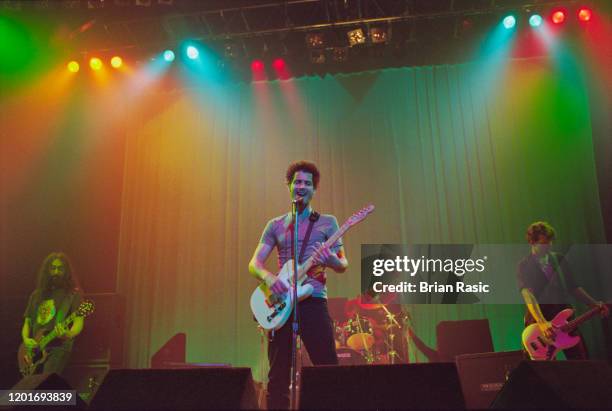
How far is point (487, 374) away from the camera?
16.4 feet

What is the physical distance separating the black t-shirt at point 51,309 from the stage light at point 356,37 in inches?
201

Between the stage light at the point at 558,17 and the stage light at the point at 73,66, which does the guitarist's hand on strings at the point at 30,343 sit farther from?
the stage light at the point at 558,17

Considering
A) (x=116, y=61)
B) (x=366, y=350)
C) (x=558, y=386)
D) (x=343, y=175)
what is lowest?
(x=558, y=386)

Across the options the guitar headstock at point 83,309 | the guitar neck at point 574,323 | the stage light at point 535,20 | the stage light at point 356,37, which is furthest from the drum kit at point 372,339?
the stage light at point 535,20

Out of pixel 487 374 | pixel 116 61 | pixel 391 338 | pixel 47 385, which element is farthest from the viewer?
pixel 116 61

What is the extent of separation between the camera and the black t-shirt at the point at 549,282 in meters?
5.50

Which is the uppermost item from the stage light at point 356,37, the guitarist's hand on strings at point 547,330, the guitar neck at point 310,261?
the stage light at point 356,37

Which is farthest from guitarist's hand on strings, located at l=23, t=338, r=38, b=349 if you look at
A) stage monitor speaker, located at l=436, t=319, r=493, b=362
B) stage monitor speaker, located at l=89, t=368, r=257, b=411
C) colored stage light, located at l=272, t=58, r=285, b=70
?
colored stage light, located at l=272, t=58, r=285, b=70

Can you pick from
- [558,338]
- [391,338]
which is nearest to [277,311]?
[391,338]

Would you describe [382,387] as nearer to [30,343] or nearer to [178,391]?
[178,391]

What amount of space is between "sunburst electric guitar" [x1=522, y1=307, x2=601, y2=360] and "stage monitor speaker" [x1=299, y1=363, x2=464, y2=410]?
3.34 meters

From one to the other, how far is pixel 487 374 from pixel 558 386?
2.71 m

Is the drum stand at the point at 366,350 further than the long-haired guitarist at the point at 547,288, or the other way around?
the drum stand at the point at 366,350

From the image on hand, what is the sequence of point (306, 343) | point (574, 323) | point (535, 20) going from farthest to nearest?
1. point (535, 20)
2. point (574, 323)
3. point (306, 343)
